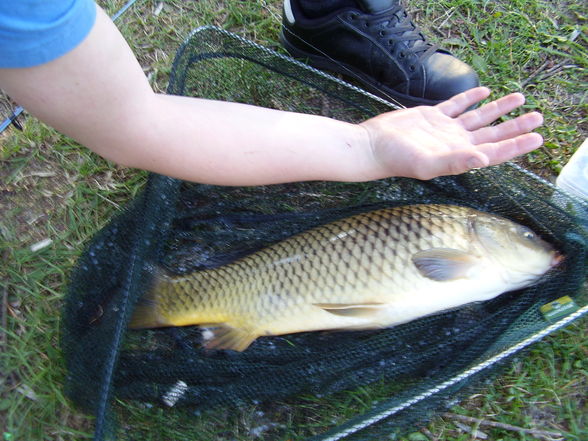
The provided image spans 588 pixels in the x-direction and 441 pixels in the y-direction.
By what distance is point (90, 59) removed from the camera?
81 centimetres

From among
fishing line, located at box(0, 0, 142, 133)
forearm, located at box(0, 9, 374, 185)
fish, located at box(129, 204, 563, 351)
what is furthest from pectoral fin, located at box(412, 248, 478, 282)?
fishing line, located at box(0, 0, 142, 133)

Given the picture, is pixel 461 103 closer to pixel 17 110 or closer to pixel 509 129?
pixel 509 129

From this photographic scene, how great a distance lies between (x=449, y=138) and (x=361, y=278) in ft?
1.19

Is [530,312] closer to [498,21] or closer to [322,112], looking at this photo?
[322,112]

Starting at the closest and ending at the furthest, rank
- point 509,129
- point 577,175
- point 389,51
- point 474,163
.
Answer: point 474,163 → point 509,129 → point 577,175 → point 389,51

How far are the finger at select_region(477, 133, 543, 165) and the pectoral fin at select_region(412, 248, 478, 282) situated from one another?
0.22 m

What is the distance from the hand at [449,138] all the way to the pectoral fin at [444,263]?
0.18 m

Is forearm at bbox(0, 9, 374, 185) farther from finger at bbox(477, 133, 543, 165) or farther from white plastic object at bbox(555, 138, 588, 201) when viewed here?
white plastic object at bbox(555, 138, 588, 201)

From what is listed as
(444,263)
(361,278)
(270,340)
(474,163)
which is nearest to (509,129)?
(474,163)

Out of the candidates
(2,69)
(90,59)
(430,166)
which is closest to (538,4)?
(430,166)

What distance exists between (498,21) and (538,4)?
144 millimetres

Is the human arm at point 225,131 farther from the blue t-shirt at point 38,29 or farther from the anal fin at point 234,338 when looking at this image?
the anal fin at point 234,338

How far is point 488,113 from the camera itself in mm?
1148

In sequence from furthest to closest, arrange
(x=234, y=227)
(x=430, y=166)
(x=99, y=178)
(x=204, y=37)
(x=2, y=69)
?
(x=99, y=178)
(x=204, y=37)
(x=234, y=227)
(x=430, y=166)
(x=2, y=69)
